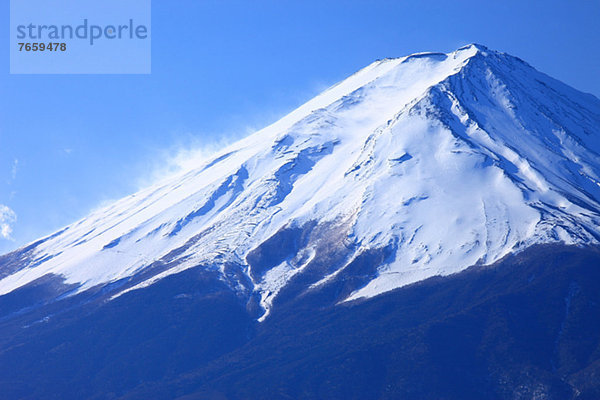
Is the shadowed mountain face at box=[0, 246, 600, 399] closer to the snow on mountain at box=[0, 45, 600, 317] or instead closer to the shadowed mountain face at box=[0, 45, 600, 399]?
the shadowed mountain face at box=[0, 45, 600, 399]

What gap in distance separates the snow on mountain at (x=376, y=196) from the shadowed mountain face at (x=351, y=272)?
0.44 m

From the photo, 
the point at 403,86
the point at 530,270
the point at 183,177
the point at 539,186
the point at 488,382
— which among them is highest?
the point at 403,86

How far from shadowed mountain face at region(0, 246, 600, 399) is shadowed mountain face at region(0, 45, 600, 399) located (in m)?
0.25

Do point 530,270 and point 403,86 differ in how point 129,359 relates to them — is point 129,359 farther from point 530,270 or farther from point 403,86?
point 403,86

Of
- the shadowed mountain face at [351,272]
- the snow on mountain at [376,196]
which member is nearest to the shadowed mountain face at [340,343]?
the shadowed mountain face at [351,272]

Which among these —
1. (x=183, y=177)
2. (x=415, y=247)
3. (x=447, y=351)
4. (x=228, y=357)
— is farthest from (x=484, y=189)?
(x=183, y=177)

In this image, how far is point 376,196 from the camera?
119625 mm

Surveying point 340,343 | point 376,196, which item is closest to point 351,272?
point 340,343

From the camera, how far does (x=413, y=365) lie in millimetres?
81750

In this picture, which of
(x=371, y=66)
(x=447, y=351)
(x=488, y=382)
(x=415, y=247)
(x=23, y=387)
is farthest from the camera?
(x=371, y=66)

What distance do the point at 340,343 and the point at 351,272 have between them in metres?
17.3

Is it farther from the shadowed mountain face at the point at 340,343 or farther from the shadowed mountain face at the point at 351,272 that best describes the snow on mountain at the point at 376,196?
the shadowed mountain face at the point at 340,343

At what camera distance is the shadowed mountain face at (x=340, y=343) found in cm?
7931

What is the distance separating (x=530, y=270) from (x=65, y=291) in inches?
2877
